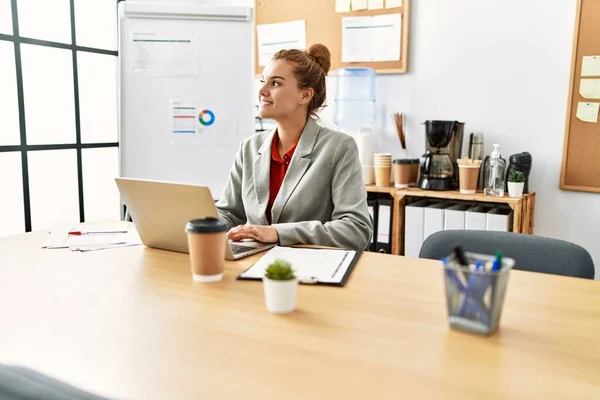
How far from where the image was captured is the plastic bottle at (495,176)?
9.16ft

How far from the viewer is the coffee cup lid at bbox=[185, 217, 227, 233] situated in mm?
1148

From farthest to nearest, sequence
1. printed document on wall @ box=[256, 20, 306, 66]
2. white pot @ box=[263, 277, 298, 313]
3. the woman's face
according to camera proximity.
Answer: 1. printed document on wall @ box=[256, 20, 306, 66]
2. the woman's face
3. white pot @ box=[263, 277, 298, 313]

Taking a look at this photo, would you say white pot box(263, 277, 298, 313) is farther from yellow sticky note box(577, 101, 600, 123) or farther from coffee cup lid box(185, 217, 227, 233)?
yellow sticky note box(577, 101, 600, 123)

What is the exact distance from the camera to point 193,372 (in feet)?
2.50

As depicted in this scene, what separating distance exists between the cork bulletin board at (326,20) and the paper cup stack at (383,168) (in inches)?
20.7

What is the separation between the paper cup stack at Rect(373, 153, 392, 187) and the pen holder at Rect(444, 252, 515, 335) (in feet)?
7.06

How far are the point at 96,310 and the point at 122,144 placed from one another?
229 cm

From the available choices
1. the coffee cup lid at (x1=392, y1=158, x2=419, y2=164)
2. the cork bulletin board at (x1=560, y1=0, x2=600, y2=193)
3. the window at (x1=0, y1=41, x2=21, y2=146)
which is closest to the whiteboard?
the window at (x1=0, y1=41, x2=21, y2=146)

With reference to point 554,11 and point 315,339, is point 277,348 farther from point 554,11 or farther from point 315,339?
point 554,11

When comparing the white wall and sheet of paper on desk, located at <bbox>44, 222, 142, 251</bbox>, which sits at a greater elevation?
the white wall

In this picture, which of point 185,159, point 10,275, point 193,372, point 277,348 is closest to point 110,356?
point 193,372

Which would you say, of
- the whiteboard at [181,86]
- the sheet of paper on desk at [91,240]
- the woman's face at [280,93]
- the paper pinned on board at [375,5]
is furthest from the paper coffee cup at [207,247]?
the paper pinned on board at [375,5]

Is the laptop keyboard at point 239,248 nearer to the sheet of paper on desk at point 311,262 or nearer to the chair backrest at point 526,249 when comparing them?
the sheet of paper on desk at point 311,262

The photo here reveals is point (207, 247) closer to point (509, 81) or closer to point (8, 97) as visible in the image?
point (8, 97)
